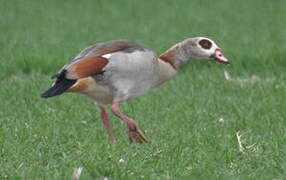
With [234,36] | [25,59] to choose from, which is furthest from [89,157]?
[234,36]

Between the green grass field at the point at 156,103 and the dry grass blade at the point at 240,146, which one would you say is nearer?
the green grass field at the point at 156,103

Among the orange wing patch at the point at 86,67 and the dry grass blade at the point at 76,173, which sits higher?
the dry grass blade at the point at 76,173

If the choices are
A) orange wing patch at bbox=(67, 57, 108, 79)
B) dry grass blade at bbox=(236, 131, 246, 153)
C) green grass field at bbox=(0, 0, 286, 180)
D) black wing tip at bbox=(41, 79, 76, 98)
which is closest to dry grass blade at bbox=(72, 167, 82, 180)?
green grass field at bbox=(0, 0, 286, 180)

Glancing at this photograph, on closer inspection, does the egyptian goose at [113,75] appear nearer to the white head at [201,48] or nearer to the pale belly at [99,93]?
the pale belly at [99,93]

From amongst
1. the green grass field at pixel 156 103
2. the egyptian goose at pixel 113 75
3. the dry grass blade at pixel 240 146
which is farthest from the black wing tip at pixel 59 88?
the dry grass blade at pixel 240 146

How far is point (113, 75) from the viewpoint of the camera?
25.0ft

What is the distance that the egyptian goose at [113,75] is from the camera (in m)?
7.40

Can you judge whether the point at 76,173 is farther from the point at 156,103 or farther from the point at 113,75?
the point at 156,103

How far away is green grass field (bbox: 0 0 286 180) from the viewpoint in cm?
660

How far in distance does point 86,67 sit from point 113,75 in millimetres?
275

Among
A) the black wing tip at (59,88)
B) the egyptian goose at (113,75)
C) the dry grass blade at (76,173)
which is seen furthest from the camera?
the egyptian goose at (113,75)

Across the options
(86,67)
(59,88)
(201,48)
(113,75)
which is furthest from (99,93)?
(201,48)

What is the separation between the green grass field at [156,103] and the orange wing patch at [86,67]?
545 millimetres

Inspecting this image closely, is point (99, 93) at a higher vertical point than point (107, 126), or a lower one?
A: higher
